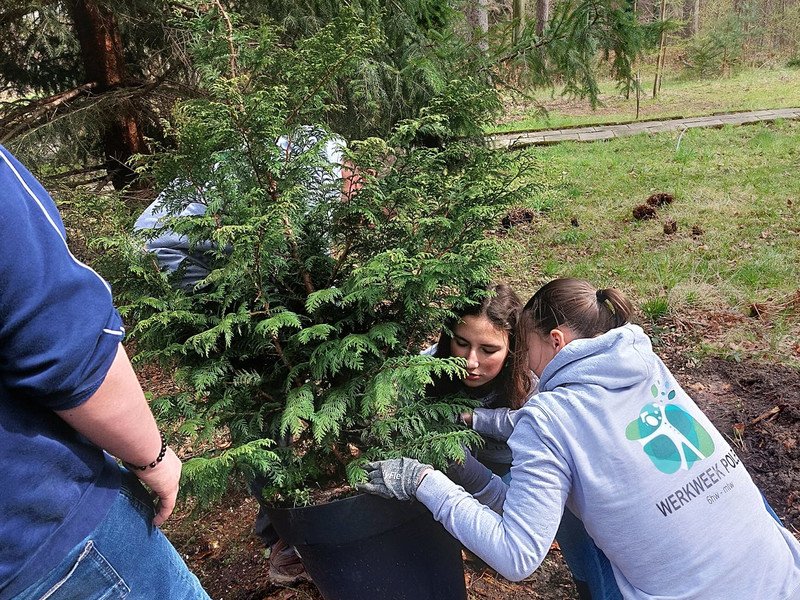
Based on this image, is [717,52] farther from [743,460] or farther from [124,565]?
[124,565]

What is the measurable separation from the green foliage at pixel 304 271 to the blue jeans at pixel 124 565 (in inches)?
9.7

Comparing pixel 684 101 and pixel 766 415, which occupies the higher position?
pixel 766 415

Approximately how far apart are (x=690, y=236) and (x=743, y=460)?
337 cm

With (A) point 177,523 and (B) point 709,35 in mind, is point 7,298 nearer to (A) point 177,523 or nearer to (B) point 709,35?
(A) point 177,523

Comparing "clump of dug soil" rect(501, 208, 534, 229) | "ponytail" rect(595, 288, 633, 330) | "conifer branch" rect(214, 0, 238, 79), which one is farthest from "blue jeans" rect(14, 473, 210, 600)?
"clump of dug soil" rect(501, 208, 534, 229)

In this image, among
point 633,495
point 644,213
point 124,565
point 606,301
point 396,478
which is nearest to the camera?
point 124,565

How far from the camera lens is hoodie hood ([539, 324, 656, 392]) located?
1624 mm

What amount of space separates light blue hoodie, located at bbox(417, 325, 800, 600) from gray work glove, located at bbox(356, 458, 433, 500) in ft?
0.47

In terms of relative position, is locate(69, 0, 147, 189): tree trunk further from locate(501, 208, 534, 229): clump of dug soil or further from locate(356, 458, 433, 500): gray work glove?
locate(501, 208, 534, 229): clump of dug soil

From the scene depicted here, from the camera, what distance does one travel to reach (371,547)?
74.7 inches

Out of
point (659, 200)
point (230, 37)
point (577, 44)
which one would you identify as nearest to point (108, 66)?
point (230, 37)

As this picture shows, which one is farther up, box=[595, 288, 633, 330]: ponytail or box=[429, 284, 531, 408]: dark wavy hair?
box=[595, 288, 633, 330]: ponytail

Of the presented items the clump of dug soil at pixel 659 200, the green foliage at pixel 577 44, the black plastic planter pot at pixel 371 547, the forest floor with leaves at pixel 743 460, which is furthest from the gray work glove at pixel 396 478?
the clump of dug soil at pixel 659 200

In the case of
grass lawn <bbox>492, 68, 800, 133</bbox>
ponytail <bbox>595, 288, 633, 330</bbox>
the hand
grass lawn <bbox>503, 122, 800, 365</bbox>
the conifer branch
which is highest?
the conifer branch
